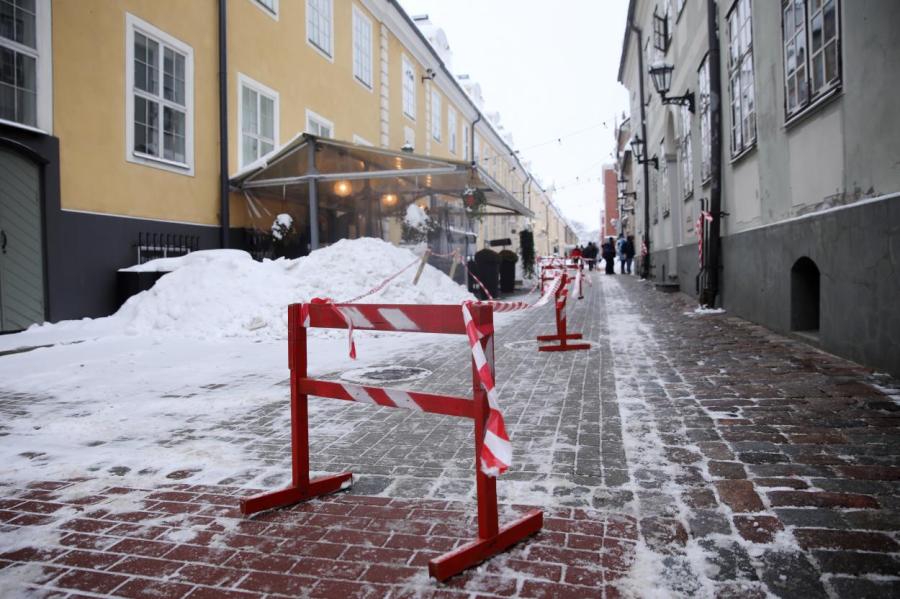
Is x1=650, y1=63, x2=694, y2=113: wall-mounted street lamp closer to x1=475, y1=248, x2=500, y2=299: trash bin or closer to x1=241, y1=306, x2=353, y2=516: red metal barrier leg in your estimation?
x1=475, y1=248, x2=500, y2=299: trash bin

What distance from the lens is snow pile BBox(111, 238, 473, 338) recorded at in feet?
A: 32.2

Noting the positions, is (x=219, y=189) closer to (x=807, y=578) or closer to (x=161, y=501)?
(x=161, y=501)

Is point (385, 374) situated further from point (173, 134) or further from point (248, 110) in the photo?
point (248, 110)

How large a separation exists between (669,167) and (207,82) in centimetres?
1329

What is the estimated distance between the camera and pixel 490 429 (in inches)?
101

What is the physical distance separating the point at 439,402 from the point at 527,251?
25.2 meters

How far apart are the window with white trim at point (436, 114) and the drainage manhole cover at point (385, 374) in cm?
2292

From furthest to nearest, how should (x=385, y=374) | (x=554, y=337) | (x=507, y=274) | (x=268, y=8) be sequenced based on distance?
1. (x=507, y=274)
2. (x=268, y=8)
3. (x=554, y=337)
4. (x=385, y=374)

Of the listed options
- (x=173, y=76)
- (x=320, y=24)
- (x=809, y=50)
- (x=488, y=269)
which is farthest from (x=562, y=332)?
(x=320, y=24)

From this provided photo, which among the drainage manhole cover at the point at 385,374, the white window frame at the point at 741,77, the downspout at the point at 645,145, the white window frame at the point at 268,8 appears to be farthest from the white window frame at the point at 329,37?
the drainage manhole cover at the point at 385,374

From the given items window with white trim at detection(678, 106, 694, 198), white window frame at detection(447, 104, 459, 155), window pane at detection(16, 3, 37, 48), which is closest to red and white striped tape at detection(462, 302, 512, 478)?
window pane at detection(16, 3, 37, 48)

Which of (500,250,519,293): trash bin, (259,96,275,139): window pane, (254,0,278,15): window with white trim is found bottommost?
(500,250,519,293): trash bin

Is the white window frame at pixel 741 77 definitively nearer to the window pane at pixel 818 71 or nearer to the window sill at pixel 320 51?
the window pane at pixel 818 71

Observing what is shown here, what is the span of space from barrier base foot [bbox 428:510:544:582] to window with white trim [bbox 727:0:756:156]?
28.5 feet
